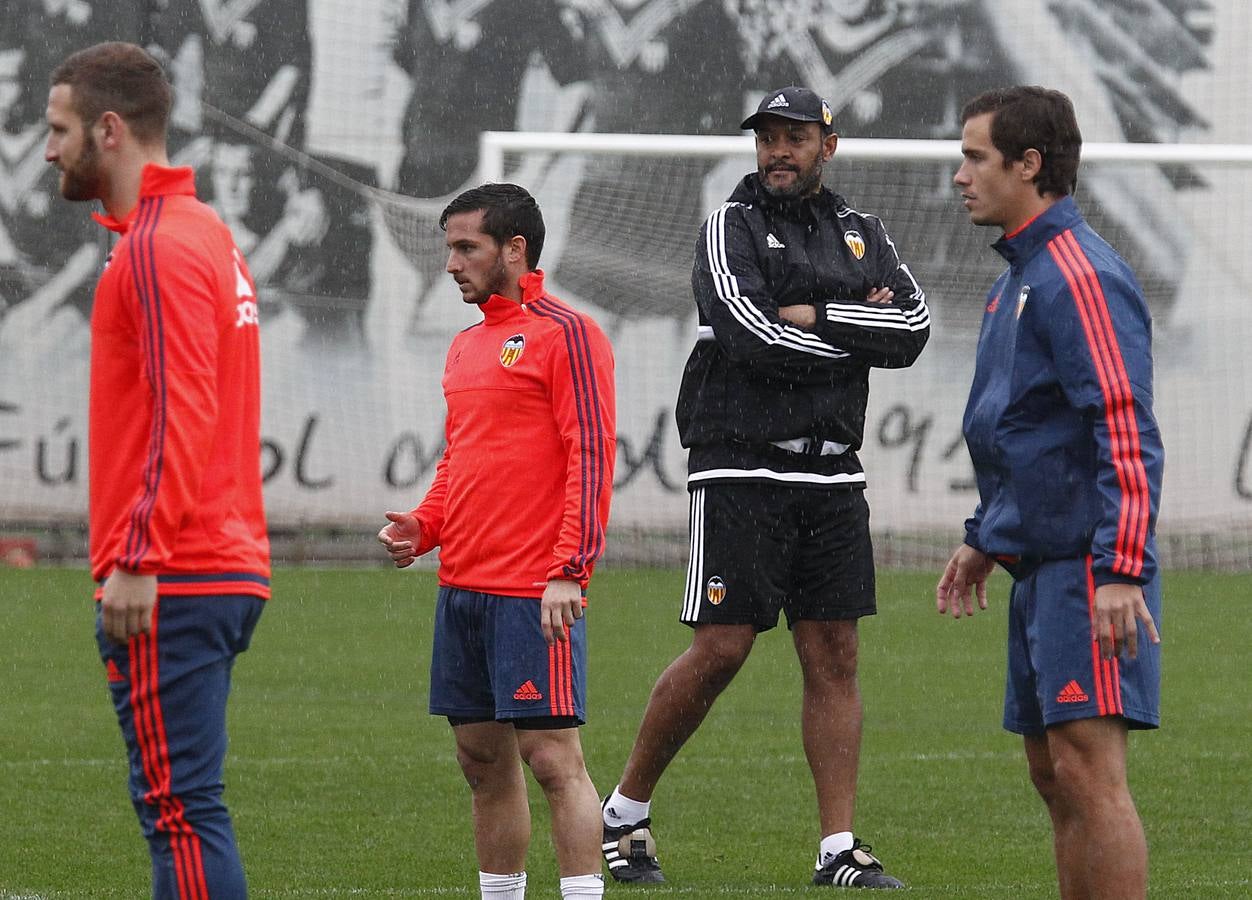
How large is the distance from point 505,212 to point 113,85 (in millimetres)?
1379

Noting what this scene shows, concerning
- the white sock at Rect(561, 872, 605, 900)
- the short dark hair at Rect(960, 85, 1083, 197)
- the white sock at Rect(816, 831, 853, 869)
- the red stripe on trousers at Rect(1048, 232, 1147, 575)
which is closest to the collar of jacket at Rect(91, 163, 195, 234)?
the short dark hair at Rect(960, 85, 1083, 197)

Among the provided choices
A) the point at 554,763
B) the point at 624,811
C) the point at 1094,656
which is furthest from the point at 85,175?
the point at 624,811

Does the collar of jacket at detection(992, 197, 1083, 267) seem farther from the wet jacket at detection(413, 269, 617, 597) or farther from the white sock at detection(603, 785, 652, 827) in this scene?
the white sock at detection(603, 785, 652, 827)

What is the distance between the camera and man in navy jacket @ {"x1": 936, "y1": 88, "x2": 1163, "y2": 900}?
12.8ft

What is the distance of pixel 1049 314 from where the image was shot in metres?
4.05

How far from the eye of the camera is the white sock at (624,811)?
5.82 meters

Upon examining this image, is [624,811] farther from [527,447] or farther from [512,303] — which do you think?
[512,303]

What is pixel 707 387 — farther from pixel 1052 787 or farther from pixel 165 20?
pixel 165 20

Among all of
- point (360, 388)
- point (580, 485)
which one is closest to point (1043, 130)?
point (580, 485)

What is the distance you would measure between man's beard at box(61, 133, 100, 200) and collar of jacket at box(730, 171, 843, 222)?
264cm

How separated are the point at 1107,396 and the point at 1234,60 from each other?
16.6 m

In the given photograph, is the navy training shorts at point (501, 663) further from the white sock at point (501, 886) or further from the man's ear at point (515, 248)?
the man's ear at point (515, 248)

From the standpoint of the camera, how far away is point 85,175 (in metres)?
3.62

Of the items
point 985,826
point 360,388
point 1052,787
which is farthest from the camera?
point 360,388
